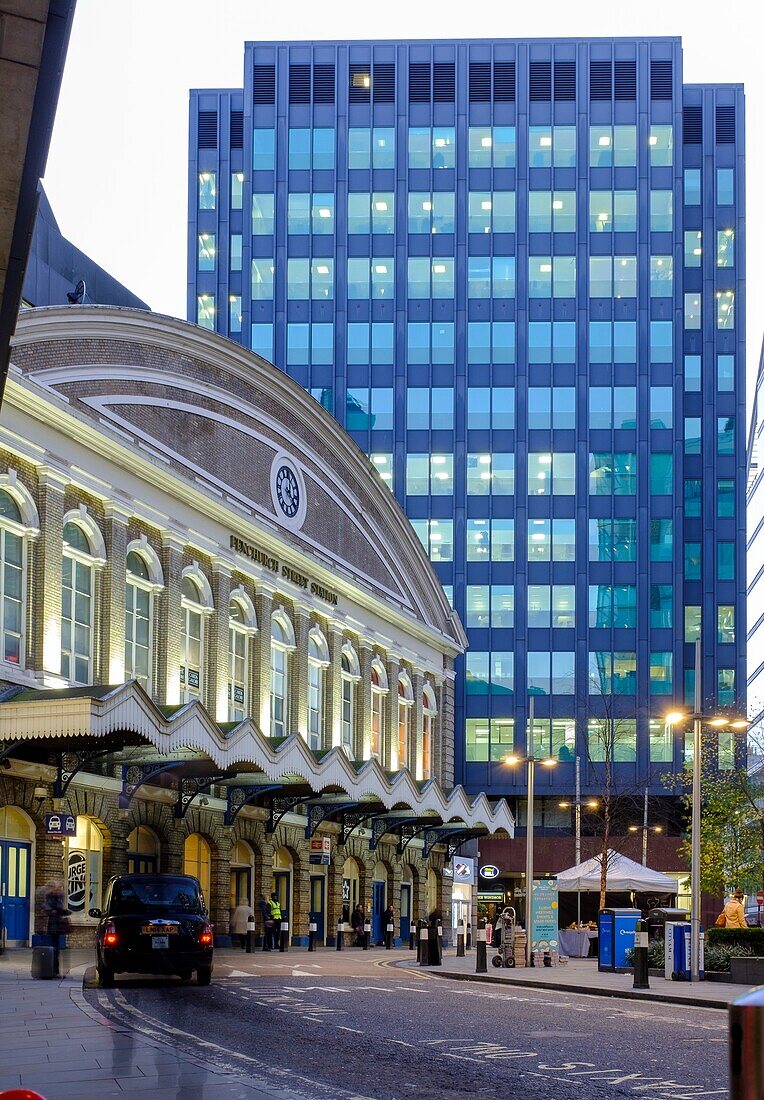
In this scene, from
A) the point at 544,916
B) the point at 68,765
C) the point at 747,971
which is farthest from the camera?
the point at 544,916

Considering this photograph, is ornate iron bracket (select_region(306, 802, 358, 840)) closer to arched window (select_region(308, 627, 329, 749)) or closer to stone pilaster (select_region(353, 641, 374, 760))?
arched window (select_region(308, 627, 329, 749))

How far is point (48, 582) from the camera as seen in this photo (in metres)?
35.2

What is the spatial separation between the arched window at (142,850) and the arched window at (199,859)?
6.26 feet

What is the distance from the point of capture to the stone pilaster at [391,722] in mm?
56875

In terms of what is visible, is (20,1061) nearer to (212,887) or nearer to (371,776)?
(212,887)

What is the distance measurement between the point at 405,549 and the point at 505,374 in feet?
78.8

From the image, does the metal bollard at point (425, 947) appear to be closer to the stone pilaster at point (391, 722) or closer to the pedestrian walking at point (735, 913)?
the pedestrian walking at point (735, 913)

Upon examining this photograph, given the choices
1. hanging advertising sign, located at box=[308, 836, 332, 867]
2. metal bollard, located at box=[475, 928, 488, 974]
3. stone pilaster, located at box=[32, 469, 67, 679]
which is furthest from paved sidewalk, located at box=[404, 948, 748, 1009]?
stone pilaster, located at box=[32, 469, 67, 679]

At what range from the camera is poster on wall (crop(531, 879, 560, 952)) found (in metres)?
39.0

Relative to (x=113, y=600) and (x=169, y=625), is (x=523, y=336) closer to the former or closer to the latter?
(x=169, y=625)

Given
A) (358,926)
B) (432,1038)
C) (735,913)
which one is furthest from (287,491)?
(432,1038)

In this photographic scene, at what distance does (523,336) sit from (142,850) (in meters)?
47.4

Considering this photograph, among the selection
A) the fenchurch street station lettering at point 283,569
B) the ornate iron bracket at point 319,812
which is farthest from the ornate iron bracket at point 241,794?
the fenchurch street station lettering at point 283,569

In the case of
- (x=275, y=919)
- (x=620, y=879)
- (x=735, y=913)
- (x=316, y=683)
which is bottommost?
(x=275, y=919)
